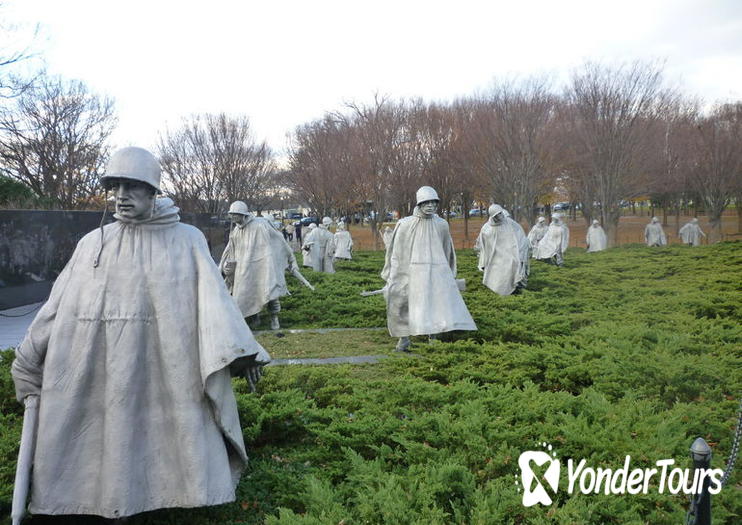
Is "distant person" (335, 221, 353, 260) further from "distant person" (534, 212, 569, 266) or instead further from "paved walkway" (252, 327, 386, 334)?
→ "paved walkway" (252, 327, 386, 334)

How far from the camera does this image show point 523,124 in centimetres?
3422

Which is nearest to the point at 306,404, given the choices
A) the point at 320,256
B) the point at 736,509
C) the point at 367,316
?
the point at 736,509

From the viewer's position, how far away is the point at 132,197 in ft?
11.7

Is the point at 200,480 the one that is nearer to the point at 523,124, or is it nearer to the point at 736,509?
the point at 736,509

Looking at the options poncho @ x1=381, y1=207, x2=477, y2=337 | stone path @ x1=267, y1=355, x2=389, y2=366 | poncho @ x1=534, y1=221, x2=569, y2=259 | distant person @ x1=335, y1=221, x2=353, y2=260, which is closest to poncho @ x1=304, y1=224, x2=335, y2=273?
distant person @ x1=335, y1=221, x2=353, y2=260

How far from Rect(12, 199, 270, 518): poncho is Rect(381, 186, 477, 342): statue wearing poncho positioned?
18.3 feet

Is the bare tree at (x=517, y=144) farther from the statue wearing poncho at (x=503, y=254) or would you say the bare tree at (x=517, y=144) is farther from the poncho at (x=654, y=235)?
the statue wearing poncho at (x=503, y=254)

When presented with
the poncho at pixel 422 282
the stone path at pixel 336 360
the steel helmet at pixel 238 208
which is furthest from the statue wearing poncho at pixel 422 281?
the steel helmet at pixel 238 208

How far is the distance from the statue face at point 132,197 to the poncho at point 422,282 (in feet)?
19.0

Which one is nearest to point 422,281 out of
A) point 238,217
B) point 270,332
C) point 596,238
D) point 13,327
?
point 270,332

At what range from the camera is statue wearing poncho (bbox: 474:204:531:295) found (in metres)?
14.4

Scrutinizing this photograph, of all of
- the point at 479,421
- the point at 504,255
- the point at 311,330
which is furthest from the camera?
the point at 504,255

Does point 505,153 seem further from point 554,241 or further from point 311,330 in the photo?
point 311,330
